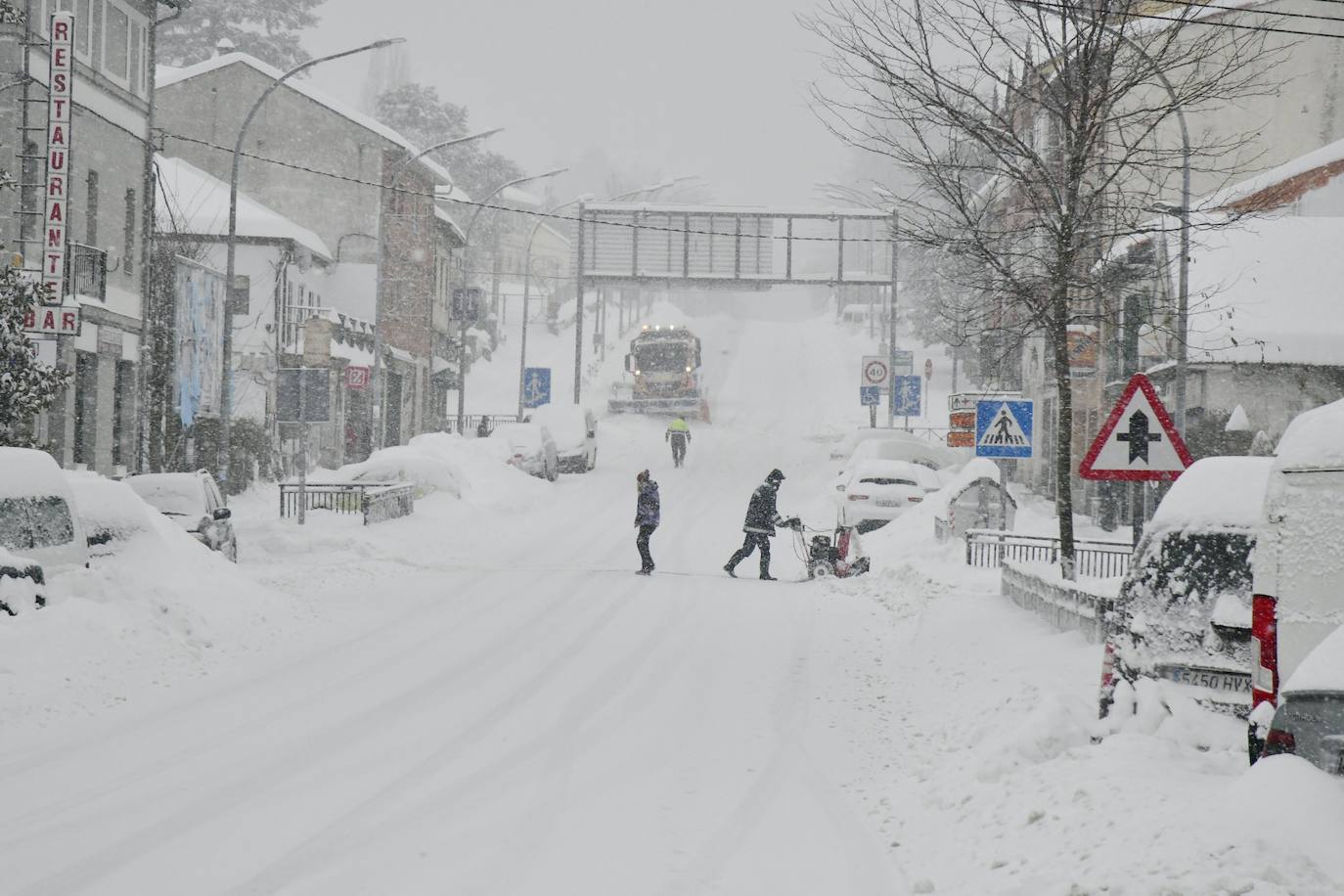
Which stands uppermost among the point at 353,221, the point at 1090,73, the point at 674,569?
the point at 353,221

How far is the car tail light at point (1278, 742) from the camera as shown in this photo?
18.1 ft

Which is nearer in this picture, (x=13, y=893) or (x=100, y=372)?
(x=13, y=893)

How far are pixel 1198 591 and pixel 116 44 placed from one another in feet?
95.5

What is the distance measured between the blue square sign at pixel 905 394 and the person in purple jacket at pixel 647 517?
85.1 ft

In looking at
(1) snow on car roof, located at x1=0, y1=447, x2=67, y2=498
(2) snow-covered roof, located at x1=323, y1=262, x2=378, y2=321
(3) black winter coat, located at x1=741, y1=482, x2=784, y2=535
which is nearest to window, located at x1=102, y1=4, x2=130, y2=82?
(3) black winter coat, located at x1=741, y1=482, x2=784, y2=535

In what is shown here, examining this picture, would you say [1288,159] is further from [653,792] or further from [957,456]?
[653,792]

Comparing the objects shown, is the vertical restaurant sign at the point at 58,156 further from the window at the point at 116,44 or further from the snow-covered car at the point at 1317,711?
the snow-covered car at the point at 1317,711

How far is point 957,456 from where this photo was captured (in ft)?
134

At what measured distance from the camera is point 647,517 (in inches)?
878

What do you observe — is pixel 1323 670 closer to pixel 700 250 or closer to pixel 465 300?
pixel 700 250

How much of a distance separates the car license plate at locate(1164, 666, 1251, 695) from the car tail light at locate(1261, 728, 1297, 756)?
208cm

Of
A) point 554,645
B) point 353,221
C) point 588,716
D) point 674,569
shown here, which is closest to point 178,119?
point 353,221

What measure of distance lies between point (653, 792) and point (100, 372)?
25.2 metres

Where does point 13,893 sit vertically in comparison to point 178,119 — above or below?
below
